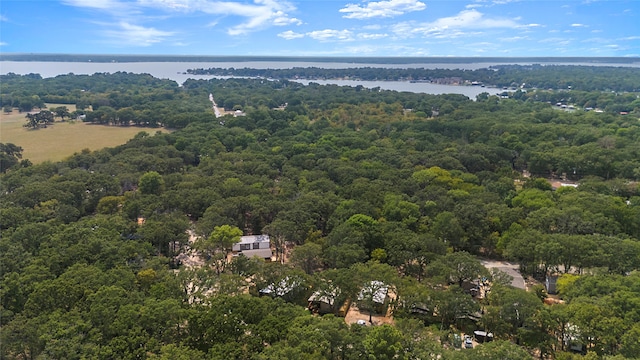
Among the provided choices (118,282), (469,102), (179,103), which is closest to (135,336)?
(118,282)

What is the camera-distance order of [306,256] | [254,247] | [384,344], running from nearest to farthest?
[384,344], [306,256], [254,247]

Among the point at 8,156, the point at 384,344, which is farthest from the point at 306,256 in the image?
the point at 8,156

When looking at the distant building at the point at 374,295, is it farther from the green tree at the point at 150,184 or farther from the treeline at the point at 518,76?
the treeline at the point at 518,76

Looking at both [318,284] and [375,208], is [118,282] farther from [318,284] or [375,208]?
[375,208]

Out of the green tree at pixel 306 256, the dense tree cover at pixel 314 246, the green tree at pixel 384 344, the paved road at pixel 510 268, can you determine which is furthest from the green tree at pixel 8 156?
the paved road at pixel 510 268

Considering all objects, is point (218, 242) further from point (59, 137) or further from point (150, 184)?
point (59, 137)

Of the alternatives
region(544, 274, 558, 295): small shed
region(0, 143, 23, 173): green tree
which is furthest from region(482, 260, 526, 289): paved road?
region(0, 143, 23, 173): green tree

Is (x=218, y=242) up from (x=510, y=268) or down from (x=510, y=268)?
up
